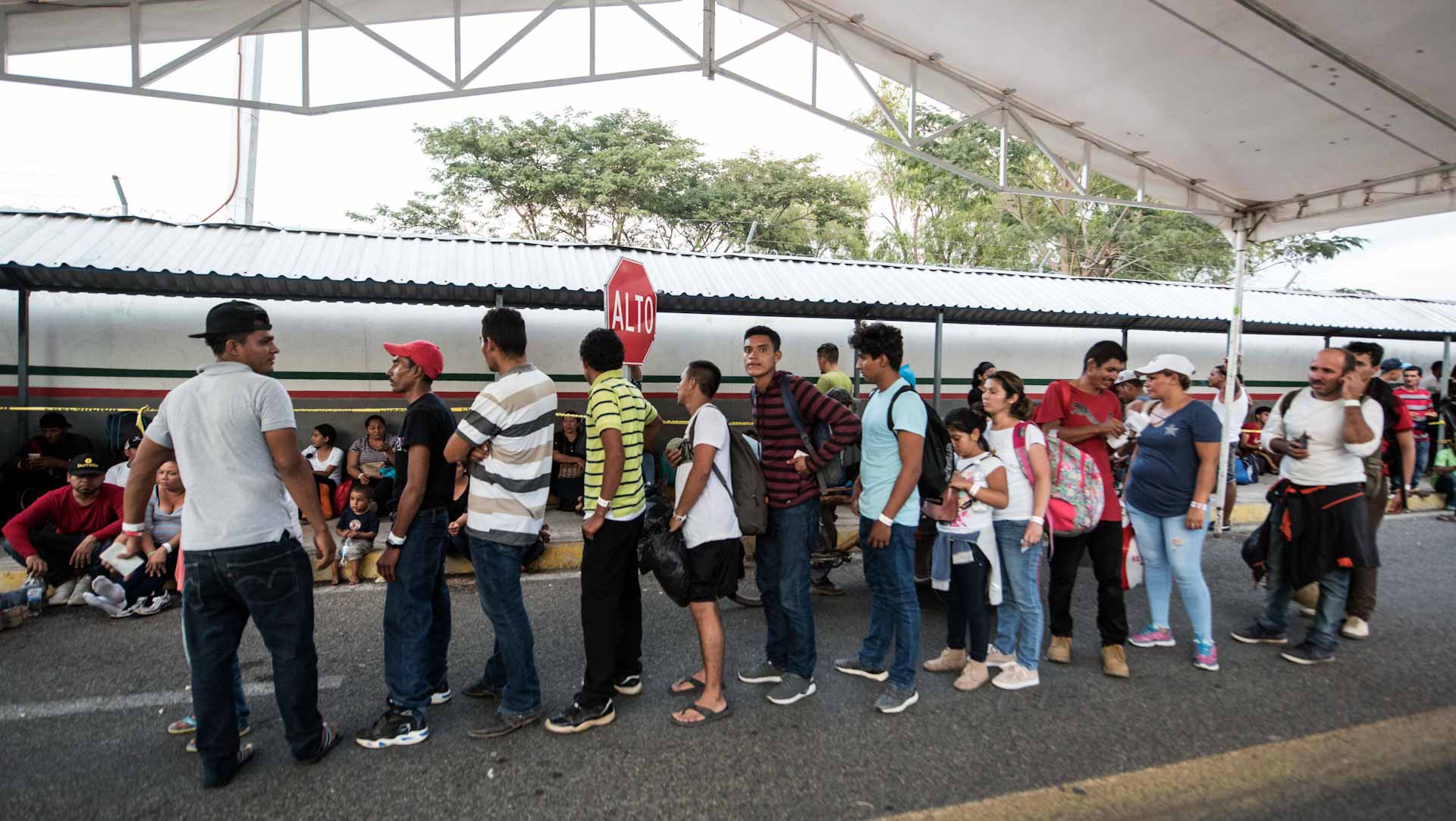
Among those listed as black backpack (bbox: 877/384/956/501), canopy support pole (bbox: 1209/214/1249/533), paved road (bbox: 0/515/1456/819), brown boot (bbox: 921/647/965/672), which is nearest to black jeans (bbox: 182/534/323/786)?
paved road (bbox: 0/515/1456/819)

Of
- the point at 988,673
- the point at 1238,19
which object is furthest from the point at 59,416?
the point at 1238,19

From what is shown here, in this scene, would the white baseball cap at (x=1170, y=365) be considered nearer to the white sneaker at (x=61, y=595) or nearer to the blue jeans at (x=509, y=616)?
the blue jeans at (x=509, y=616)

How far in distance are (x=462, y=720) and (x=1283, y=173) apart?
755 cm

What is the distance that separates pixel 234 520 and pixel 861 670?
2952 mm

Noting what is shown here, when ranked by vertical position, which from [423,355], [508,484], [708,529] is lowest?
[708,529]

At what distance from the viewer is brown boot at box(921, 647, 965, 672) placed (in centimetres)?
415

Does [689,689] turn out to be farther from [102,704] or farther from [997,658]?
[102,704]

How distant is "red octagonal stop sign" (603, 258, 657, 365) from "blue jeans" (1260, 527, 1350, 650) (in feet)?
12.9

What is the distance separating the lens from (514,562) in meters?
3.41

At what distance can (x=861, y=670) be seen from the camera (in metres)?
4.09

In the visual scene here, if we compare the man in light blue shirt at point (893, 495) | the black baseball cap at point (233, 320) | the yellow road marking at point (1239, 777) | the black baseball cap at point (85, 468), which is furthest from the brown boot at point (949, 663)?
the black baseball cap at point (85, 468)

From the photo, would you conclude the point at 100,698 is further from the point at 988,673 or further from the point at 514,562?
the point at 988,673

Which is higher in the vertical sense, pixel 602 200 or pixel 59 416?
pixel 602 200

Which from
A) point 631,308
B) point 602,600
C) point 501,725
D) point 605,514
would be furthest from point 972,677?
point 631,308
